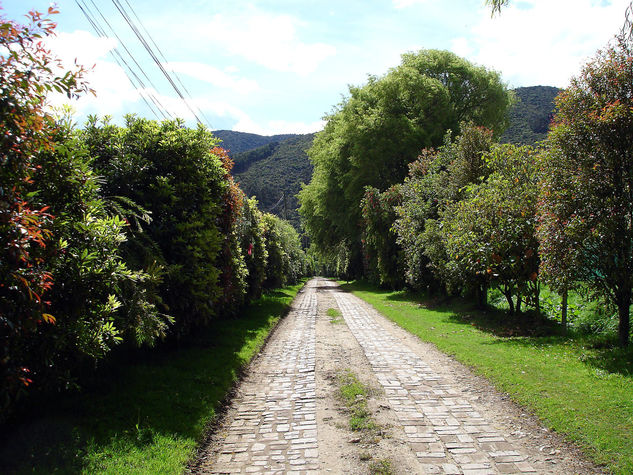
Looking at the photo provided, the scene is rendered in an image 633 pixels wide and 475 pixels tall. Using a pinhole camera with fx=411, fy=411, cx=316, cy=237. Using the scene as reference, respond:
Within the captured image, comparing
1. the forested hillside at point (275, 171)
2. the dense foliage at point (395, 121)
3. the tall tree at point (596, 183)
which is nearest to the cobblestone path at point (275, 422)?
the tall tree at point (596, 183)

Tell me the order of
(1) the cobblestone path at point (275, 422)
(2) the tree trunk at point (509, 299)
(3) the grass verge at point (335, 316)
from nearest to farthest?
1. (1) the cobblestone path at point (275, 422)
2. (2) the tree trunk at point (509, 299)
3. (3) the grass verge at point (335, 316)

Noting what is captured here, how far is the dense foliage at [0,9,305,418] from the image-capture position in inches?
125

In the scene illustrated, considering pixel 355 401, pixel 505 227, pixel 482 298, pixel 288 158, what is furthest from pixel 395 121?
pixel 288 158

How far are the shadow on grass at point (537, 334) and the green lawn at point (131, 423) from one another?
6551 millimetres

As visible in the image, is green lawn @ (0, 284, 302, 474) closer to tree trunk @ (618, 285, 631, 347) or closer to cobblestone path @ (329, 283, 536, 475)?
cobblestone path @ (329, 283, 536, 475)

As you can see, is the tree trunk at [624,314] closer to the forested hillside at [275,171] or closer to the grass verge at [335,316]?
the grass verge at [335,316]

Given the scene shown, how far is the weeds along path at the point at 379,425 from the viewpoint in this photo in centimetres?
421

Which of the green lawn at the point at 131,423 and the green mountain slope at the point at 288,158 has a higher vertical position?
the green mountain slope at the point at 288,158

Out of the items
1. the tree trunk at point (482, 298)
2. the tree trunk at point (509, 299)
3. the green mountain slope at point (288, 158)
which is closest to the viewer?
the tree trunk at point (509, 299)

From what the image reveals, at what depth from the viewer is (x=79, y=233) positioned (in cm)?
446

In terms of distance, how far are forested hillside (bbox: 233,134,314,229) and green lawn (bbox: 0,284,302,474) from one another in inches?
2296

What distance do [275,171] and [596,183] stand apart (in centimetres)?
7497

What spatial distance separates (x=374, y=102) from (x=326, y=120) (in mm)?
7766

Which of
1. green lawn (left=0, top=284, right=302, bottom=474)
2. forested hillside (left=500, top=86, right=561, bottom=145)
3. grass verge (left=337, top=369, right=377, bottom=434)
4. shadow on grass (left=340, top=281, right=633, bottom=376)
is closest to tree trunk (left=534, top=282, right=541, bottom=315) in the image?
shadow on grass (left=340, top=281, right=633, bottom=376)
